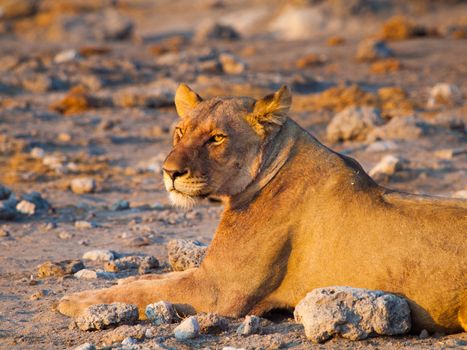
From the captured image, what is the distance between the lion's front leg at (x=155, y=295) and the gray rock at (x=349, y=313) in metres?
0.88

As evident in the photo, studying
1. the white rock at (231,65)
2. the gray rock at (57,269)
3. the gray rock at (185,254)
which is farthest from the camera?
the white rock at (231,65)

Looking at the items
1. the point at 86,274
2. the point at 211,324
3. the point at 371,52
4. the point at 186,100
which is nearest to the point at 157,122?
the point at 86,274

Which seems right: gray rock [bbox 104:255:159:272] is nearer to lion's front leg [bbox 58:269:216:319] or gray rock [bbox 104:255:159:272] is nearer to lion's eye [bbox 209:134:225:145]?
lion's front leg [bbox 58:269:216:319]

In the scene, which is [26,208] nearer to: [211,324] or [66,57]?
[211,324]

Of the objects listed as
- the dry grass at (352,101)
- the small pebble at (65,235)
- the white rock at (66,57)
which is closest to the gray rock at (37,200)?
the small pebble at (65,235)

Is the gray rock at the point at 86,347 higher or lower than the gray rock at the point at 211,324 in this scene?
higher

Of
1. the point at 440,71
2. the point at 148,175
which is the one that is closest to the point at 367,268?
the point at 148,175

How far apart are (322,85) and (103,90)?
16.6ft

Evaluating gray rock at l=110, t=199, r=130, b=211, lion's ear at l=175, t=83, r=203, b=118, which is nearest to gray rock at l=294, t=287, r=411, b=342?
lion's ear at l=175, t=83, r=203, b=118

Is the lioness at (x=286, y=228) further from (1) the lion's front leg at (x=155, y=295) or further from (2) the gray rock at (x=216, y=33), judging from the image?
(2) the gray rock at (x=216, y=33)

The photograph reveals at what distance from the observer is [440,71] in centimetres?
2456

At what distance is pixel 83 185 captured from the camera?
39.9ft

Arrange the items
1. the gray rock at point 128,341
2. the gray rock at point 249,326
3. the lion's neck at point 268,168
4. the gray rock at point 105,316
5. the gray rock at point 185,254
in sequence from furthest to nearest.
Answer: the gray rock at point 185,254, the lion's neck at point 268,168, the gray rock at point 105,316, the gray rock at point 249,326, the gray rock at point 128,341

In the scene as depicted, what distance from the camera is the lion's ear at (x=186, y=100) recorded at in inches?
284
